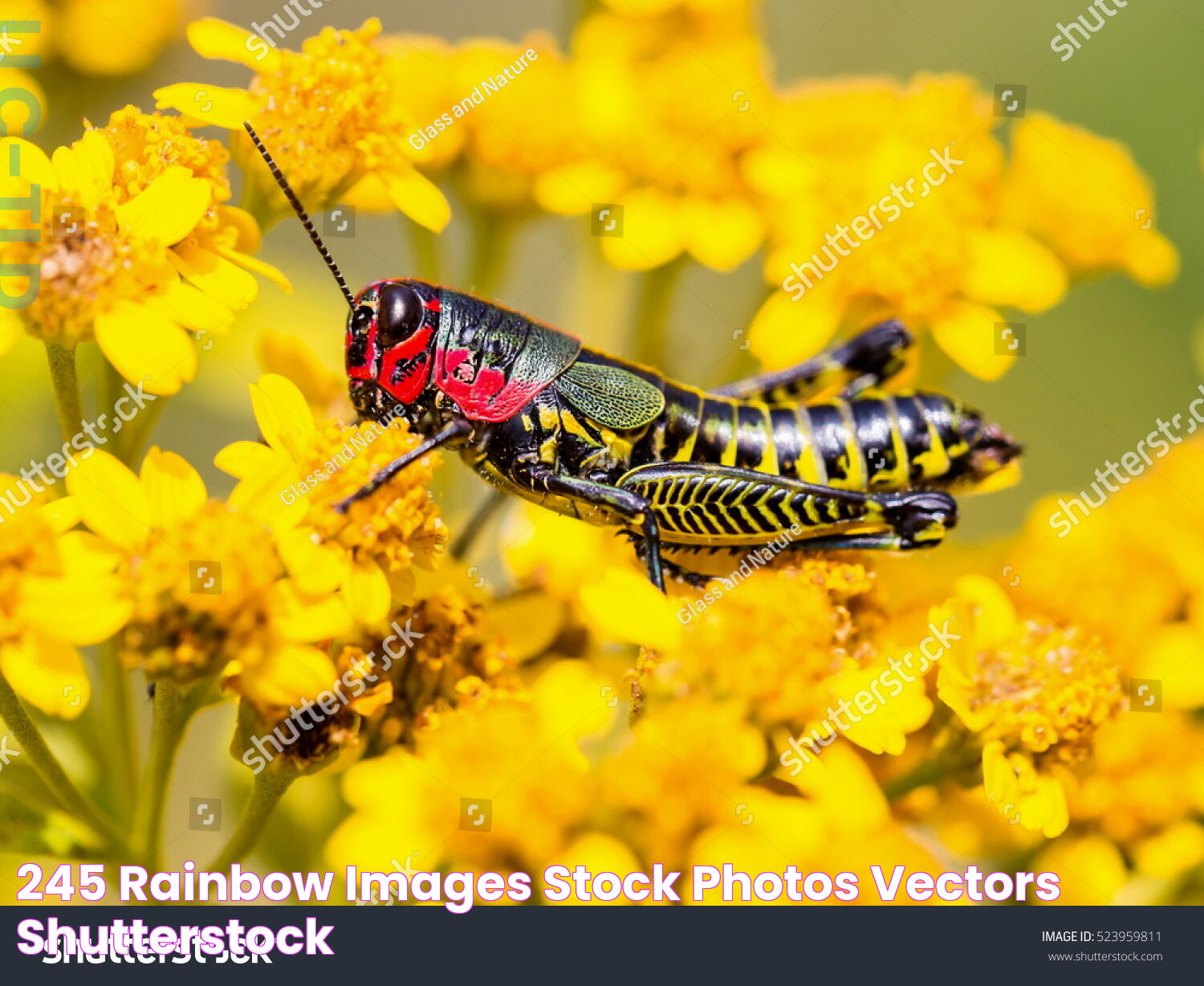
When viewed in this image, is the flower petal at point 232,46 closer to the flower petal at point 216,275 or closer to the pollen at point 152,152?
the pollen at point 152,152

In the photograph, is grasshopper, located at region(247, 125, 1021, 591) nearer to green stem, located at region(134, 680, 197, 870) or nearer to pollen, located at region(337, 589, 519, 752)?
pollen, located at region(337, 589, 519, 752)

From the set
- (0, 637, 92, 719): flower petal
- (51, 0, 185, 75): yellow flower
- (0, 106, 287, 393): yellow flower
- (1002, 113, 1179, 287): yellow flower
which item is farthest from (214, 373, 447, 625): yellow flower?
(1002, 113, 1179, 287): yellow flower

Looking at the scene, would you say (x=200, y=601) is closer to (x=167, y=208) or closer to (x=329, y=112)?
(x=167, y=208)

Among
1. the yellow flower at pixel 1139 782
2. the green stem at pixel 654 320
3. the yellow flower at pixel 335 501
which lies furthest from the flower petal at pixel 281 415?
the yellow flower at pixel 1139 782

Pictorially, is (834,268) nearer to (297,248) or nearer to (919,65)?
(297,248)

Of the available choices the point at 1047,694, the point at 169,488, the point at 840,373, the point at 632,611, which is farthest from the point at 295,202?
the point at 1047,694

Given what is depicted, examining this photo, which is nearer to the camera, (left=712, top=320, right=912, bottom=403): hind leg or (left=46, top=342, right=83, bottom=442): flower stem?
(left=46, top=342, right=83, bottom=442): flower stem
